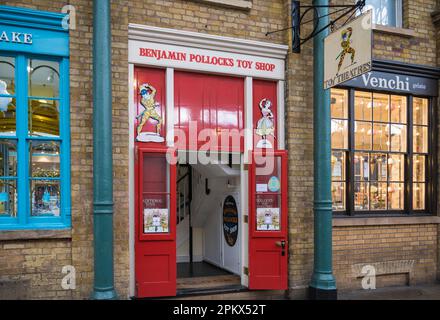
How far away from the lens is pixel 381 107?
7.95 meters

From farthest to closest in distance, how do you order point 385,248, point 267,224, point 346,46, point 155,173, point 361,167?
point 361,167
point 385,248
point 267,224
point 155,173
point 346,46

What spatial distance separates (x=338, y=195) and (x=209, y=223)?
9.18ft

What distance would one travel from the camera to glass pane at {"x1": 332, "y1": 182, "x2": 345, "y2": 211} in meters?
7.50

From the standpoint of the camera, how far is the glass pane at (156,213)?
6037 mm

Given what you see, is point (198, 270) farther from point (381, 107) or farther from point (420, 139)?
point (420, 139)

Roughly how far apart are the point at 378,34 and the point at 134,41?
15.4 feet

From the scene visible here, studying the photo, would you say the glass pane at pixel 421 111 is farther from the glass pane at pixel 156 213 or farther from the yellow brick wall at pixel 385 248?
the glass pane at pixel 156 213

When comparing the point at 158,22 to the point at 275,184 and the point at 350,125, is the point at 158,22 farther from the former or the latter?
the point at 350,125

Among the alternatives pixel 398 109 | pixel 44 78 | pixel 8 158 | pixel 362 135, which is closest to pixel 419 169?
pixel 398 109

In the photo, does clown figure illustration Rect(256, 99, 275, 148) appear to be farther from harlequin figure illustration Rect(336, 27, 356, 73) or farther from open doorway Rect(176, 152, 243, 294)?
harlequin figure illustration Rect(336, 27, 356, 73)

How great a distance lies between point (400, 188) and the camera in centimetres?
809

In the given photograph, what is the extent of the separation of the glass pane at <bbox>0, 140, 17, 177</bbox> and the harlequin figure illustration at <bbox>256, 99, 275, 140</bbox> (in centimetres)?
379

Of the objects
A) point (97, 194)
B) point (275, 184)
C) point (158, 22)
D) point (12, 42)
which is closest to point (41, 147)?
point (97, 194)

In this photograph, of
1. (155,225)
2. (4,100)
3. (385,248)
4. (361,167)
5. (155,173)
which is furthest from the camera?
(361,167)
